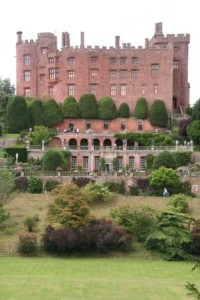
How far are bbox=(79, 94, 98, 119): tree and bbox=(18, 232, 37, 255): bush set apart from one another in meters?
38.2

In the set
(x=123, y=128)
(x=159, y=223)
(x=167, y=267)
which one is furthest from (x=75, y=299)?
(x=123, y=128)

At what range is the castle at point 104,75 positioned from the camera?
242 feet

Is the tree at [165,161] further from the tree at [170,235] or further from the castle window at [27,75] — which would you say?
the castle window at [27,75]

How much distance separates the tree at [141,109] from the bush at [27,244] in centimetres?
3876

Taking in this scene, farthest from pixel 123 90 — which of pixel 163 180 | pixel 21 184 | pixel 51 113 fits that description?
pixel 21 184

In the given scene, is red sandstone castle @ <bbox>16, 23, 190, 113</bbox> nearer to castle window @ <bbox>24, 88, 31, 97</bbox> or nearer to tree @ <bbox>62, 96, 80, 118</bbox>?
castle window @ <bbox>24, 88, 31, 97</bbox>

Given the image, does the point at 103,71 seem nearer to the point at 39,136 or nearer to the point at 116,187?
the point at 39,136

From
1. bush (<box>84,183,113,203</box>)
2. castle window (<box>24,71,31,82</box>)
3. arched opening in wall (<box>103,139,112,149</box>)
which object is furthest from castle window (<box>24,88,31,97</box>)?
bush (<box>84,183,113,203</box>)

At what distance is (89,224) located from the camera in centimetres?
3909

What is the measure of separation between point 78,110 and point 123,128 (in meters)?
6.28

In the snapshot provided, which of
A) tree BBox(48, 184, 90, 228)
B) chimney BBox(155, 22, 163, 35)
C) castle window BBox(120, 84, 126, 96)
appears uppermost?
chimney BBox(155, 22, 163, 35)

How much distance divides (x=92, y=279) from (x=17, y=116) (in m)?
45.2

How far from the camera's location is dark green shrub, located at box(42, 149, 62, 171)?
55.3m

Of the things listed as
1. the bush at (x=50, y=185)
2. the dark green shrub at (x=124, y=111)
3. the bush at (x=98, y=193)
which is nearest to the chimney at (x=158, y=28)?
the dark green shrub at (x=124, y=111)
